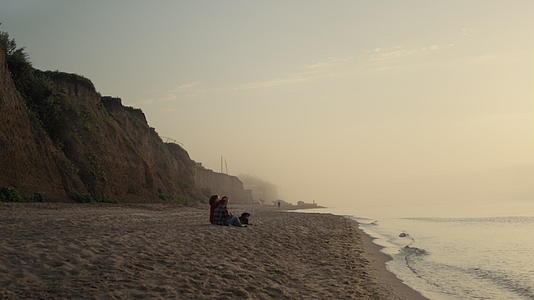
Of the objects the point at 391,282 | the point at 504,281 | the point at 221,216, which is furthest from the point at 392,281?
the point at 221,216

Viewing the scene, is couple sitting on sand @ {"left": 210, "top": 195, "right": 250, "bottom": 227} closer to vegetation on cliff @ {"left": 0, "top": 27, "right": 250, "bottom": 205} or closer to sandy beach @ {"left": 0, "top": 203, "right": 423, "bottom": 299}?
sandy beach @ {"left": 0, "top": 203, "right": 423, "bottom": 299}

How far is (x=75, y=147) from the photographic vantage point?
34.9 m

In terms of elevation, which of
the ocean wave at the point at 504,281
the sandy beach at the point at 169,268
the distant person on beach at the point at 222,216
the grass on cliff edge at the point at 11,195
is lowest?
the ocean wave at the point at 504,281

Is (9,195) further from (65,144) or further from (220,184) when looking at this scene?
(220,184)

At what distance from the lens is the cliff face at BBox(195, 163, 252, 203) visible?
111m

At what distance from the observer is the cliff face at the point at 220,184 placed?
11081 cm

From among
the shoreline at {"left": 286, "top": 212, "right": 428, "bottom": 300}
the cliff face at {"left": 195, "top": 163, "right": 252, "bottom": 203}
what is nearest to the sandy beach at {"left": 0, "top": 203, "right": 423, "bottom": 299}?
the shoreline at {"left": 286, "top": 212, "right": 428, "bottom": 300}

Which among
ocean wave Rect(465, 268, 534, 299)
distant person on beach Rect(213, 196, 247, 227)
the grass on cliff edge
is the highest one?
the grass on cliff edge

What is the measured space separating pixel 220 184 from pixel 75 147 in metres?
91.3

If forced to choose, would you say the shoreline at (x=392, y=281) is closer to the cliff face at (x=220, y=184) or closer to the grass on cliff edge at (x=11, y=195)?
the grass on cliff edge at (x=11, y=195)

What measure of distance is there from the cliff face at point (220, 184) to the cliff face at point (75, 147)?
52535 millimetres

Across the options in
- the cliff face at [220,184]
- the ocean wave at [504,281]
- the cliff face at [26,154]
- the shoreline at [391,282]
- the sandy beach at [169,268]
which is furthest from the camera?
the cliff face at [220,184]

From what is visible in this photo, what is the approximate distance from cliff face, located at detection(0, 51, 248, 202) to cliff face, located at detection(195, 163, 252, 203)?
52.5 m

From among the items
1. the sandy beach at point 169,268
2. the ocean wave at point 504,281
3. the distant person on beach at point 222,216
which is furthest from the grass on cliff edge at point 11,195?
the ocean wave at point 504,281
